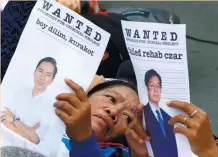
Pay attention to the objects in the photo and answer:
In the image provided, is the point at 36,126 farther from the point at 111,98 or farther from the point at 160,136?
the point at 111,98

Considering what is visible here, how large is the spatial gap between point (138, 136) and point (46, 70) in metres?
0.29

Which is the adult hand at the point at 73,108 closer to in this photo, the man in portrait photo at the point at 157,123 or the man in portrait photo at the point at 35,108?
the man in portrait photo at the point at 35,108

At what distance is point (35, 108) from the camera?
1.38 metres

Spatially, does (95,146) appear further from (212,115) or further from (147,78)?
(212,115)

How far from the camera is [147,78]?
1.29 m

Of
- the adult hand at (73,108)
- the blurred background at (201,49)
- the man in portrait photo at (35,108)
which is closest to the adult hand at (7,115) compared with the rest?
the man in portrait photo at (35,108)

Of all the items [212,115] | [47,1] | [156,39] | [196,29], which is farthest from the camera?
[196,29]

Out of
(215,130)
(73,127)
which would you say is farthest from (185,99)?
(215,130)

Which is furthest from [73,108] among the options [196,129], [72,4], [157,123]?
[72,4]

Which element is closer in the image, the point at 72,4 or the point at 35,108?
the point at 35,108

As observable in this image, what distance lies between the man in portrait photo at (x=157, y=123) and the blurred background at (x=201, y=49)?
5.12ft

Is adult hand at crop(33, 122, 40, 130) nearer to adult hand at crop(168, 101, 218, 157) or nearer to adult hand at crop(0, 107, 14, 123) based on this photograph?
adult hand at crop(0, 107, 14, 123)

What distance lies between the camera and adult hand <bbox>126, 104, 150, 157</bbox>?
54.1 inches

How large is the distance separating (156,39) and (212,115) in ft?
6.25
